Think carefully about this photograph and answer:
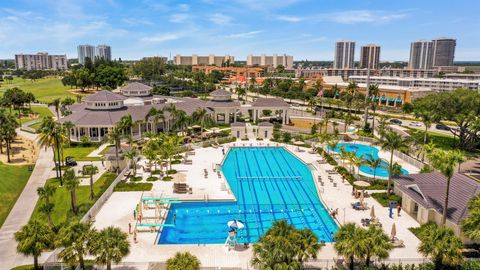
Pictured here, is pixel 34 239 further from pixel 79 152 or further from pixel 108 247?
pixel 79 152

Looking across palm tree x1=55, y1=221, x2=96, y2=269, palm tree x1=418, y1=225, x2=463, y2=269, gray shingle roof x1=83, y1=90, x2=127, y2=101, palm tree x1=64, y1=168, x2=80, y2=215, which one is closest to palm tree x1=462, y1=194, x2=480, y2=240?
palm tree x1=418, y1=225, x2=463, y2=269

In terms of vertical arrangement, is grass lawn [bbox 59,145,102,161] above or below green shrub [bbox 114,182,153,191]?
above

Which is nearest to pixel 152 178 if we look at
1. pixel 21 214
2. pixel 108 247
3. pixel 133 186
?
pixel 133 186

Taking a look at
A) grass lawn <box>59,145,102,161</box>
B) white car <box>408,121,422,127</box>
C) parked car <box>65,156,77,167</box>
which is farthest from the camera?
white car <box>408,121,422,127</box>

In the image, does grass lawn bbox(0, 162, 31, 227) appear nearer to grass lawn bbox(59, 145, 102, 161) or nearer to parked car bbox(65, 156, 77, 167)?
parked car bbox(65, 156, 77, 167)

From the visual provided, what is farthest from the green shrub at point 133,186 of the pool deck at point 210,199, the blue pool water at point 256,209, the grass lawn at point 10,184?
the grass lawn at point 10,184

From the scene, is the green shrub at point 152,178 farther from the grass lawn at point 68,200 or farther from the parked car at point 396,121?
the parked car at point 396,121
